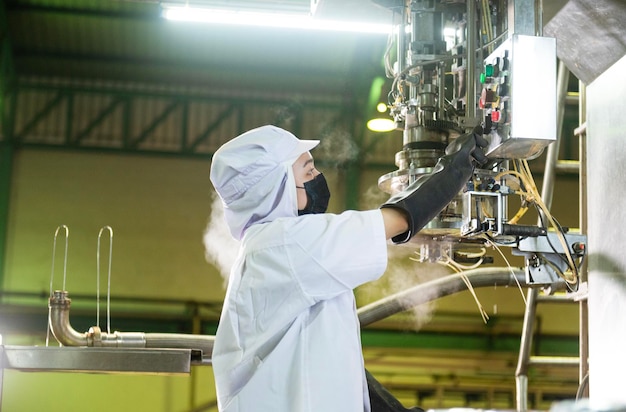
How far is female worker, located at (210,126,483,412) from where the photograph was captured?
158 cm

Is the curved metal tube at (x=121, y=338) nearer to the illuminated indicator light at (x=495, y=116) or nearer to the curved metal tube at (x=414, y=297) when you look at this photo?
the curved metal tube at (x=414, y=297)

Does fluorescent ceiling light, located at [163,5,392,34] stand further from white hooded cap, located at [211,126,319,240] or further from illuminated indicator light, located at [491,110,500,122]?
white hooded cap, located at [211,126,319,240]

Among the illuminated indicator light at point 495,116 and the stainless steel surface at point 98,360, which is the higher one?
the illuminated indicator light at point 495,116

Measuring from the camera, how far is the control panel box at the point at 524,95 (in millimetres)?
1819

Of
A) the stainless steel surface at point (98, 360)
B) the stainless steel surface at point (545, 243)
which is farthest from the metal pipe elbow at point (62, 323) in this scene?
the stainless steel surface at point (545, 243)

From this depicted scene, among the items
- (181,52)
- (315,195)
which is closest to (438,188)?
(315,195)

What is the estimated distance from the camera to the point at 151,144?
8867mm

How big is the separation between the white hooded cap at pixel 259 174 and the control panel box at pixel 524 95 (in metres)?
0.48

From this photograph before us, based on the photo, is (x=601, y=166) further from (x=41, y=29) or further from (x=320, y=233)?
(x=41, y=29)

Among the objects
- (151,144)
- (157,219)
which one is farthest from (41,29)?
(157,219)

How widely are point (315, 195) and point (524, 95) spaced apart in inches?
20.2

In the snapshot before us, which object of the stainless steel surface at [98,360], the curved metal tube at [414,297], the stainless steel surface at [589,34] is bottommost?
the stainless steel surface at [98,360]

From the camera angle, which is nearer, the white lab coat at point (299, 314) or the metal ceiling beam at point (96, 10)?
the white lab coat at point (299, 314)

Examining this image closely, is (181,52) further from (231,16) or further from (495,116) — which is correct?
(495,116)
